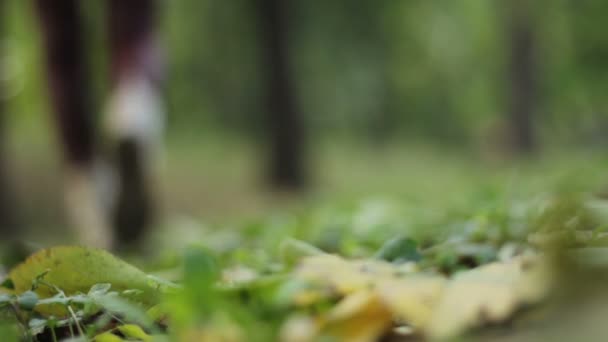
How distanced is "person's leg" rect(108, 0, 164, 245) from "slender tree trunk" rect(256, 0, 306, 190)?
6877 millimetres

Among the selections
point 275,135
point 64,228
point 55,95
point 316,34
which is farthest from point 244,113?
point 55,95

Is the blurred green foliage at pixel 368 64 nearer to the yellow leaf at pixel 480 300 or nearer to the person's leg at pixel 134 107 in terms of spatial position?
the person's leg at pixel 134 107

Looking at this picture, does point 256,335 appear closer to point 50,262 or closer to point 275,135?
point 50,262

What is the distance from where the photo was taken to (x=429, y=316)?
104 centimetres

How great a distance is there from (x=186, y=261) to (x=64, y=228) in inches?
382

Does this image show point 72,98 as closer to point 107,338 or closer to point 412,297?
point 107,338

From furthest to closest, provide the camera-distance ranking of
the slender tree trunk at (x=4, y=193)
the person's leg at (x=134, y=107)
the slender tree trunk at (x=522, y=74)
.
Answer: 1. the slender tree trunk at (x=522, y=74)
2. the slender tree trunk at (x=4, y=193)
3. the person's leg at (x=134, y=107)

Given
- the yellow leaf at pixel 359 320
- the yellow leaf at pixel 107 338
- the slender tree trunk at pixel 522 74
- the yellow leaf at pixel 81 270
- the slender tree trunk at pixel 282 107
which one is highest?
the slender tree trunk at pixel 522 74

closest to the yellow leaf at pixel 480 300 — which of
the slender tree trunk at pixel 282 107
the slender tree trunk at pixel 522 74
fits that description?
the slender tree trunk at pixel 282 107

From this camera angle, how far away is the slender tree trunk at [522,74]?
49.4ft

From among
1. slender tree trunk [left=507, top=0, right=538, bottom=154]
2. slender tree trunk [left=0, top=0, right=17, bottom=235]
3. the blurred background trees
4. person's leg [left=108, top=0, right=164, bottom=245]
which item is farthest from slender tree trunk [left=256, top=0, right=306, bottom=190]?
person's leg [left=108, top=0, right=164, bottom=245]

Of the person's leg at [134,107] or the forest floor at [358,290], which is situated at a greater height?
the person's leg at [134,107]

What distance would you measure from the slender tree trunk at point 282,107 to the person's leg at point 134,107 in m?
6.88

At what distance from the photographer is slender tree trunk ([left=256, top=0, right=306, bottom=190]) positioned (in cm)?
1146
